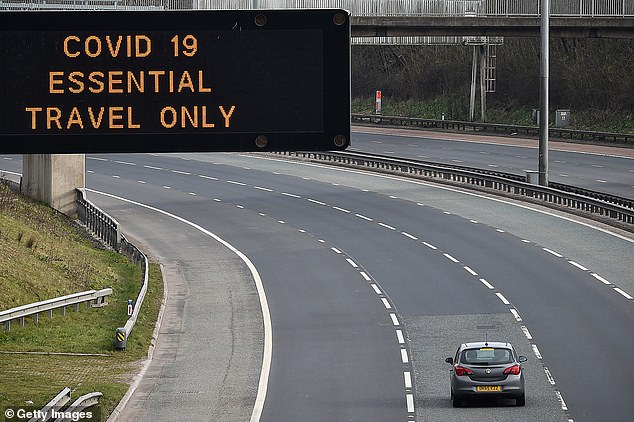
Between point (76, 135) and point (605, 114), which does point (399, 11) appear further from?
point (76, 135)

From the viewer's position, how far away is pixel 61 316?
126 ft

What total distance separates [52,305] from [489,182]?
30791 millimetres

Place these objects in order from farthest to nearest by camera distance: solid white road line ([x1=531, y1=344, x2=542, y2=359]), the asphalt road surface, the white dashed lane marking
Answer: the white dashed lane marking → solid white road line ([x1=531, y1=344, x2=542, y2=359]) → the asphalt road surface

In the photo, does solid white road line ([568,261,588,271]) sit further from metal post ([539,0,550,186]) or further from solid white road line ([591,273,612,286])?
metal post ([539,0,550,186])

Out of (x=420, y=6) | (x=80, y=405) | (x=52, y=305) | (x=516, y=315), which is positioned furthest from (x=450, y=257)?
(x=420, y=6)

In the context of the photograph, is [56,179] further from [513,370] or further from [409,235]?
[513,370]

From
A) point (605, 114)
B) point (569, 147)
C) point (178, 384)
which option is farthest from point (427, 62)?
point (178, 384)

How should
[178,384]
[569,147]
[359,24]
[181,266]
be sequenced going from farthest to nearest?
[569,147] < [359,24] < [181,266] < [178,384]

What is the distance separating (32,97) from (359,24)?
2141 inches

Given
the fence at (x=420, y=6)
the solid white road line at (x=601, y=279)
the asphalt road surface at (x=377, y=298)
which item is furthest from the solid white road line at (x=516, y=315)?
the fence at (x=420, y=6)

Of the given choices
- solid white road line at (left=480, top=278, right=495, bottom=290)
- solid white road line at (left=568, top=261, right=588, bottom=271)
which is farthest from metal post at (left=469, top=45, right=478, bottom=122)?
solid white road line at (left=480, top=278, right=495, bottom=290)

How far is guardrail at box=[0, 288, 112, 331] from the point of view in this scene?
36.4 m

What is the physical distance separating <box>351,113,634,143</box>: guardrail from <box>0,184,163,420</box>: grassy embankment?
39.5m

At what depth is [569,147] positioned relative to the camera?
8231 cm
